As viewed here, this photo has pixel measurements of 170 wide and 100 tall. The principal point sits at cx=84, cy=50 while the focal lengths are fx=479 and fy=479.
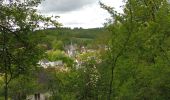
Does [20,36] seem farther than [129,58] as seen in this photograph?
No

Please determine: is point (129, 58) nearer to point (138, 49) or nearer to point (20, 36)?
point (138, 49)

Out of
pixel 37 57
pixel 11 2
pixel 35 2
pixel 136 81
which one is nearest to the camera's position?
pixel 11 2

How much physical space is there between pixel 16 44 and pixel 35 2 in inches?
114

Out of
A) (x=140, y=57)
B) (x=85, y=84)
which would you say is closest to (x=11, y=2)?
(x=140, y=57)

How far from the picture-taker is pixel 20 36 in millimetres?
14336

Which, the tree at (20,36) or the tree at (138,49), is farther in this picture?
the tree at (138,49)

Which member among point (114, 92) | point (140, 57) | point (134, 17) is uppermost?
point (134, 17)

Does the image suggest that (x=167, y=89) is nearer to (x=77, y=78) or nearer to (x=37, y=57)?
(x=77, y=78)

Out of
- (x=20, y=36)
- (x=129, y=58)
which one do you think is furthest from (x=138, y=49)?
(x=20, y=36)

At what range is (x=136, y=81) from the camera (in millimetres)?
29391

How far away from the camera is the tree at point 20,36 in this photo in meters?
14.6

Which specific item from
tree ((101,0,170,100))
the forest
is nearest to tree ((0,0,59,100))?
the forest

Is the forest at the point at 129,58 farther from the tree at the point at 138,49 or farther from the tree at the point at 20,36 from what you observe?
the tree at the point at 20,36

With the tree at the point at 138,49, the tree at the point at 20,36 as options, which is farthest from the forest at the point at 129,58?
the tree at the point at 20,36
